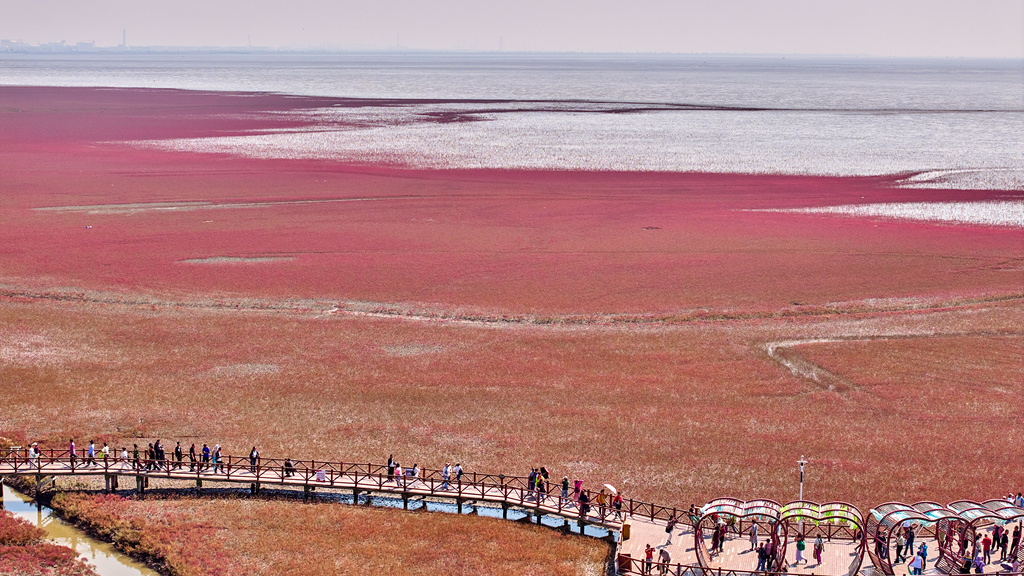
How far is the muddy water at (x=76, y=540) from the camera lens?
3247 cm

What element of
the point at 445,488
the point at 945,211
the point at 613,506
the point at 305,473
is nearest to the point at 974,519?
the point at 613,506

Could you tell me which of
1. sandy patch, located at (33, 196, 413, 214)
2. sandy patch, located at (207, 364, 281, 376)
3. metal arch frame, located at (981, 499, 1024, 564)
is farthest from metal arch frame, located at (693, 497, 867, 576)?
sandy patch, located at (33, 196, 413, 214)

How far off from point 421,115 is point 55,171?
79.9 m

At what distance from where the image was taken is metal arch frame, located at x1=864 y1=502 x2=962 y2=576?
2862 centimetres

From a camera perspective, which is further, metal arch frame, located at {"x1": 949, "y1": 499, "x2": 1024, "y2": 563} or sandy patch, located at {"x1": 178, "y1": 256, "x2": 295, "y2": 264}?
sandy patch, located at {"x1": 178, "y1": 256, "x2": 295, "y2": 264}

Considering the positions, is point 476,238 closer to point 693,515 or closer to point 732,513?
point 693,515

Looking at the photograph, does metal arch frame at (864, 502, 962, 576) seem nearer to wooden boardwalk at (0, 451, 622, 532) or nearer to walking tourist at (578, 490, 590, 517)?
walking tourist at (578, 490, 590, 517)

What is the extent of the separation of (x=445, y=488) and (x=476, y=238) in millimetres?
51604

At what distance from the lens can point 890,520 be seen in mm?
29188

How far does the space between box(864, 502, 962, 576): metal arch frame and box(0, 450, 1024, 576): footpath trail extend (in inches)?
51.1

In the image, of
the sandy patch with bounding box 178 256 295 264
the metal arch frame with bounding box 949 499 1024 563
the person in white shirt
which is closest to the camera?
the metal arch frame with bounding box 949 499 1024 563

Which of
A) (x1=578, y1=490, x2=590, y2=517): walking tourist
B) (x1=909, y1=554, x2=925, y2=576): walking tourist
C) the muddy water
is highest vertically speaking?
(x1=909, y1=554, x2=925, y2=576): walking tourist

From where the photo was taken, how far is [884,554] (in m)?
29.4

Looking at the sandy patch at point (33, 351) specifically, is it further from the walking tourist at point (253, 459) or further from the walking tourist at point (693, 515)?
the walking tourist at point (693, 515)
